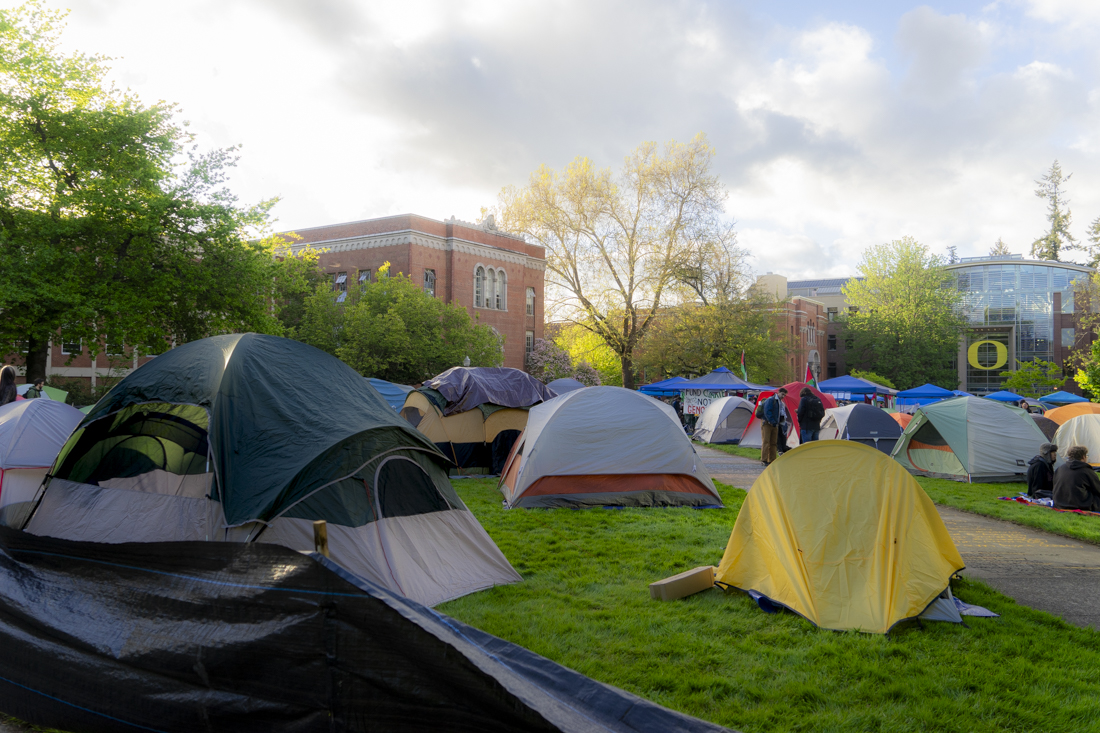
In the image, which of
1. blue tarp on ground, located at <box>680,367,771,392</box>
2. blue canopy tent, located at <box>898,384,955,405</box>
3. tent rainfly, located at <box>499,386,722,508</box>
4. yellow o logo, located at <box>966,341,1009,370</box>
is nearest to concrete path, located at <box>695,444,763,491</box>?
tent rainfly, located at <box>499,386,722,508</box>

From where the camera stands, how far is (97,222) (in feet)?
61.6

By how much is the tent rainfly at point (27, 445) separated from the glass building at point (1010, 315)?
7015 cm

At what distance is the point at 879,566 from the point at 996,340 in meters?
74.1

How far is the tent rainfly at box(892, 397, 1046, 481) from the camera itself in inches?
554

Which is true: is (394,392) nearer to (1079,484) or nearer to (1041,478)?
(1041,478)

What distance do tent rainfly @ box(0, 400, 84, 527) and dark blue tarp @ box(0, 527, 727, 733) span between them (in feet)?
19.5

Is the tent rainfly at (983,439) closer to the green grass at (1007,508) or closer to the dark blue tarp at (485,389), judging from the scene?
the green grass at (1007,508)

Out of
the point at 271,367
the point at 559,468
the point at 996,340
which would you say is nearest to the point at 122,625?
the point at 271,367

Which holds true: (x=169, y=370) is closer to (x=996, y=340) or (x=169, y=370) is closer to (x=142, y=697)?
(x=142, y=697)

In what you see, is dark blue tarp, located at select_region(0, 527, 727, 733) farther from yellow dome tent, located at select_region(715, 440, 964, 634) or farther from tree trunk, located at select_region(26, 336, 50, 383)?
tree trunk, located at select_region(26, 336, 50, 383)

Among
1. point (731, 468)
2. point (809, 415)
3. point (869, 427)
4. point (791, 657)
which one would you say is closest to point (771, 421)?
→ point (809, 415)

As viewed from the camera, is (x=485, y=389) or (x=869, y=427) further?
(x=869, y=427)

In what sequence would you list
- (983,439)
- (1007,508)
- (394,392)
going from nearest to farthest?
(1007,508) < (983,439) < (394,392)

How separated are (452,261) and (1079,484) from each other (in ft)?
117
